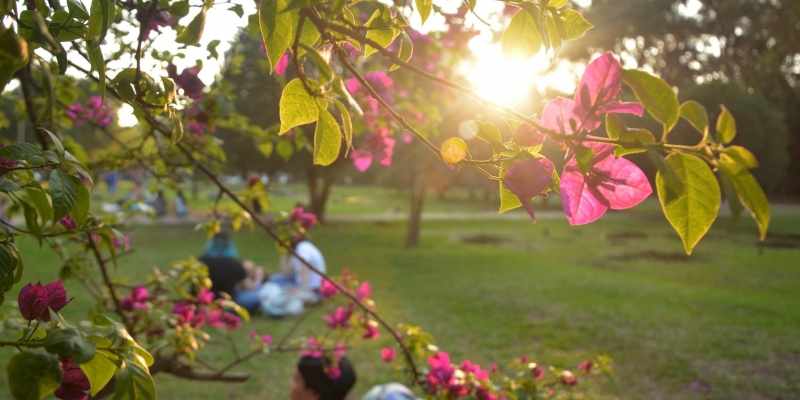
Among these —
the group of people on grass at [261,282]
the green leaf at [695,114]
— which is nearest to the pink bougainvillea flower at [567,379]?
the green leaf at [695,114]

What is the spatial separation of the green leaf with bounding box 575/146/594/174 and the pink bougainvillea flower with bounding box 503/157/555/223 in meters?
0.05

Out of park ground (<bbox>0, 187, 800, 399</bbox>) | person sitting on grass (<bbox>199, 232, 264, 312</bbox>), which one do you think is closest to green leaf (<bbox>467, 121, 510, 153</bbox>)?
park ground (<bbox>0, 187, 800, 399</bbox>)

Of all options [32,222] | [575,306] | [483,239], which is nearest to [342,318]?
[32,222]

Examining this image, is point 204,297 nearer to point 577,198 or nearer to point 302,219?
point 302,219

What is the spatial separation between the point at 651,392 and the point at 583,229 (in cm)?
1112

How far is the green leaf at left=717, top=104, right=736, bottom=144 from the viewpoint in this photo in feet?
1.29

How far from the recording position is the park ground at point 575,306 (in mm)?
3840

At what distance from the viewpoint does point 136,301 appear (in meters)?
1.68

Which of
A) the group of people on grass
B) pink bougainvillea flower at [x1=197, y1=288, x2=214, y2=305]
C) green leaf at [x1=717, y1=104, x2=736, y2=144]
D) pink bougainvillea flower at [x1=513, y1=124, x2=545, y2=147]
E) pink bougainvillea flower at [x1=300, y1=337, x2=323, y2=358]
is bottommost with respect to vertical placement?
the group of people on grass

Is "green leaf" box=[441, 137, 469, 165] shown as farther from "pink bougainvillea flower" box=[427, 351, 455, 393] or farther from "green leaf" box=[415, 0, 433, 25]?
"pink bougainvillea flower" box=[427, 351, 455, 393]

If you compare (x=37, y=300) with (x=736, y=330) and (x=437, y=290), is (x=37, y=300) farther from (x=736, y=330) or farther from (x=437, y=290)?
(x=437, y=290)

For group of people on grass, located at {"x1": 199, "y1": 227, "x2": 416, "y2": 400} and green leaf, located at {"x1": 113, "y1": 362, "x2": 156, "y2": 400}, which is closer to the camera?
green leaf, located at {"x1": 113, "y1": 362, "x2": 156, "y2": 400}

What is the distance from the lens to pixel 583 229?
1435 cm

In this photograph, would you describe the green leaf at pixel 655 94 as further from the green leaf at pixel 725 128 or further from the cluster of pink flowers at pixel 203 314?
the cluster of pink flowers at pixel 203 314
